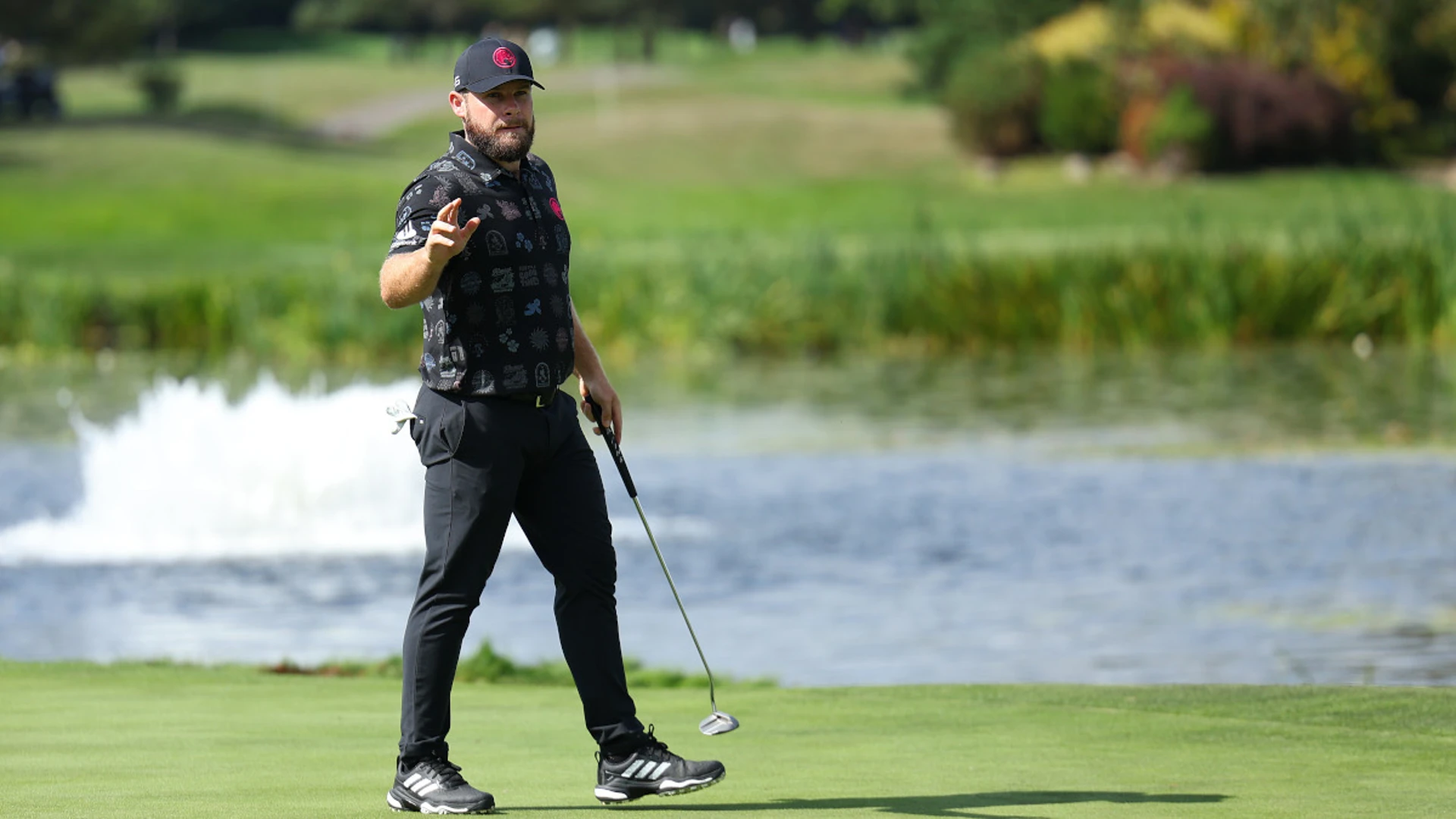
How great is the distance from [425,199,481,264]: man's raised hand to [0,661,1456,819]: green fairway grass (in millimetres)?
1381

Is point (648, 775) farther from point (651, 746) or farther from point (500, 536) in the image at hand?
point (500, 536)

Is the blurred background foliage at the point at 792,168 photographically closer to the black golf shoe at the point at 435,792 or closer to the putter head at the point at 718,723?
the putter head at the point at 718,723

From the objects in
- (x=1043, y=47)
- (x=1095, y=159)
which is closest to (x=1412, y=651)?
(x=1095, y=159)

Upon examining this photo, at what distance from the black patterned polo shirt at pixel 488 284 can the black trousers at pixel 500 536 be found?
3.3 inches

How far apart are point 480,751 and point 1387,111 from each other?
1928 inches

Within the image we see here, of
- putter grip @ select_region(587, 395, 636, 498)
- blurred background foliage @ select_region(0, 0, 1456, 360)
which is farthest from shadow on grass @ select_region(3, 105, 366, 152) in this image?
putter grip @ select_region(587, 395, 636, 498)

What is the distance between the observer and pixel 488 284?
20.4 feet

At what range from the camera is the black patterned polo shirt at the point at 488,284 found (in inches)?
243

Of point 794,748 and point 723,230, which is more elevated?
point 723,230

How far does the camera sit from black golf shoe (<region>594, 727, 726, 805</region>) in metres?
6.34

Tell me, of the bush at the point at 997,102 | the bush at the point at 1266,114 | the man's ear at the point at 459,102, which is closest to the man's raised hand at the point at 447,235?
the man's ear at the point at 459,102

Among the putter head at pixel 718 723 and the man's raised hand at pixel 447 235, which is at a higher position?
the man's raised hand at pixel 447 235

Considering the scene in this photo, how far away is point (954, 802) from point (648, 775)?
2.59ft

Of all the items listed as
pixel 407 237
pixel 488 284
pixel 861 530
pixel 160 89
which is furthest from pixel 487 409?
pixel 160 89
